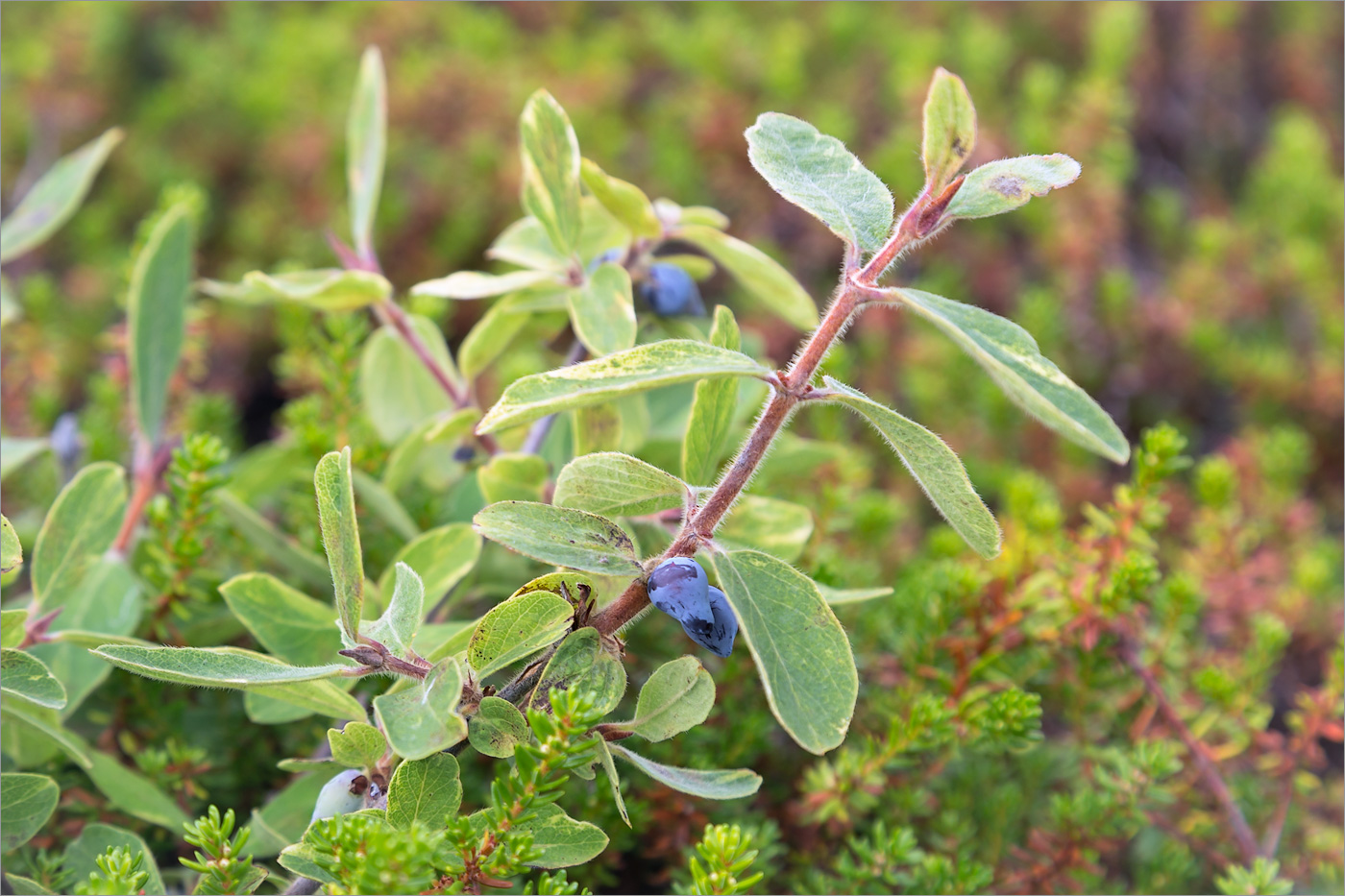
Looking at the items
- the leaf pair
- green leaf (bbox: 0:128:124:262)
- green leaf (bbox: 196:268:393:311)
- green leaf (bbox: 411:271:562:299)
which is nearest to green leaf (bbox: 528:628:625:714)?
the leaf pair

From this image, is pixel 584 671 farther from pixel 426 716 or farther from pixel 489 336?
pixel 489 336

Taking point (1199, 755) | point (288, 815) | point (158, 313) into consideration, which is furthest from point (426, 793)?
point (1199, 755)

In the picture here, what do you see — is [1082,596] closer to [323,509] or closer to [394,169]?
[323,509]

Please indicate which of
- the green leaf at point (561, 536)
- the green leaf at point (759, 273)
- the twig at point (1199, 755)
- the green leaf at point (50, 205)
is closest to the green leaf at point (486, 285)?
the green leaf at point (759, 273)

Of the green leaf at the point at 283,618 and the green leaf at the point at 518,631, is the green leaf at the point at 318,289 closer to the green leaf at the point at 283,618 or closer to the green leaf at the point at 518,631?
the green leaf at the point at 283,618

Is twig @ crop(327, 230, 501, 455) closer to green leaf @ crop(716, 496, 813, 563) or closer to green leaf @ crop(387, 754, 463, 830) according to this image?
green leaf @ crop(716, 496, 813, 563)
